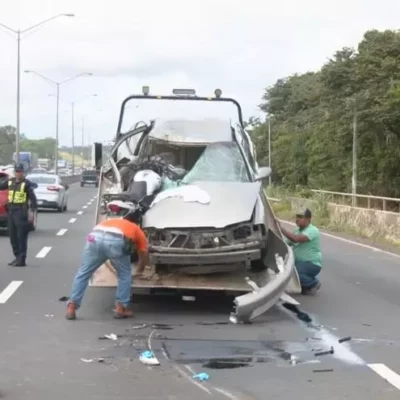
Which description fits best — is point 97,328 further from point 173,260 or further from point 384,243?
point 384,243

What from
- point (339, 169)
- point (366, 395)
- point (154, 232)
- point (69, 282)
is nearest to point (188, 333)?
point (154, 232)

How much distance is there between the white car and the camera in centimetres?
3072

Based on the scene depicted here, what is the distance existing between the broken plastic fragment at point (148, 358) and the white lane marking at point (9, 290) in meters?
3.64

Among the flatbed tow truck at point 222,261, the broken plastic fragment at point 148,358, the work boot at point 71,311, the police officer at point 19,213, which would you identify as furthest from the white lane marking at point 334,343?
the police officer at point 19,213

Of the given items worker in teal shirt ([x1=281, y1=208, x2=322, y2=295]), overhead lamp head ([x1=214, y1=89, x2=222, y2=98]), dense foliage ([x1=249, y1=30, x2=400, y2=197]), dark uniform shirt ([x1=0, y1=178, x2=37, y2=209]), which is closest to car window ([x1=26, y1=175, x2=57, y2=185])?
dense foliage ([x1=249, y1=30, x2=400, y2=197])

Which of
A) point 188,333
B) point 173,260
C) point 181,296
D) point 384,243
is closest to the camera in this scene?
point 188,333

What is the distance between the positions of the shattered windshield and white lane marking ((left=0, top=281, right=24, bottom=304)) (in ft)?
9.12

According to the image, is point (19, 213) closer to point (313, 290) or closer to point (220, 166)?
point (220, 166)

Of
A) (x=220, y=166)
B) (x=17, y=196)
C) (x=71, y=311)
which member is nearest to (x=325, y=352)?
(x=71, y=311)

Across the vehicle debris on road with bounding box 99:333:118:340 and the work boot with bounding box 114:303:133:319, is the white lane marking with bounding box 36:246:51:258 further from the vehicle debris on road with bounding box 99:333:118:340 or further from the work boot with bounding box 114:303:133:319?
the vehicle debris on road with bounding box 99:333:118:340

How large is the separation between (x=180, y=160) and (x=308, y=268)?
2630 millimetres

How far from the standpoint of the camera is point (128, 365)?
744cm

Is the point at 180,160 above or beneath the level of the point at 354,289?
above

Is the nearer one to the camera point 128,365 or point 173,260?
point 128,365
